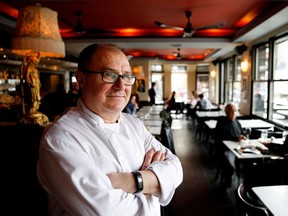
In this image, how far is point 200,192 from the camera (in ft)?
14.0

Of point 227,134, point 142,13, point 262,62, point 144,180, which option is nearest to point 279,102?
point 262,62

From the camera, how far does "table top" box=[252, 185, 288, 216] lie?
2.00m

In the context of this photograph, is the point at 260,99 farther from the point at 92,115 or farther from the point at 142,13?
the point at 92,115

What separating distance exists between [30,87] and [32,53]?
0.30 m

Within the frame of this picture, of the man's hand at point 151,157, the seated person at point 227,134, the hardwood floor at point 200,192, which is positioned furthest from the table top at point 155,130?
the man's hand at point 151,157

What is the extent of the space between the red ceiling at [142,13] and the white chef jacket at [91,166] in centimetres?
427

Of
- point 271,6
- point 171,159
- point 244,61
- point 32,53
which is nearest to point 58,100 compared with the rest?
point 32,53

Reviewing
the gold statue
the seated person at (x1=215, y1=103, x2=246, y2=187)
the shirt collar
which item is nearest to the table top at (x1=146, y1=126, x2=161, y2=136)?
the seated person at (x1=215, y1=103, x2=246, y2=187)

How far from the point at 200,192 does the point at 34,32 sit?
3.37 m

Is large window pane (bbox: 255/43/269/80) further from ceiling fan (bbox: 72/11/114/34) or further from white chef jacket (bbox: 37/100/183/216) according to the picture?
white chef jacket (bbox: 37/100/183/216)

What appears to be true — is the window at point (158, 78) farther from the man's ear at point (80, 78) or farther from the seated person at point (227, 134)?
the man's ear at point (80, 78)

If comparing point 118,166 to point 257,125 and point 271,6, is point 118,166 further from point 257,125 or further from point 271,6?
point 257,125

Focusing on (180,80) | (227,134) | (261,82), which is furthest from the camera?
(180,80)

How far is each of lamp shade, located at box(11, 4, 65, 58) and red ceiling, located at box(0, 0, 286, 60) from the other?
3004mm
